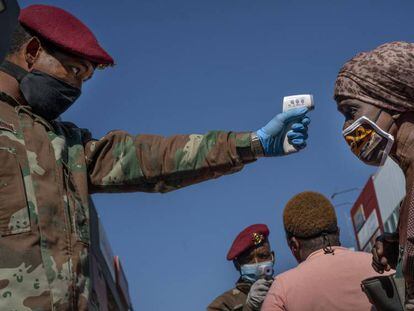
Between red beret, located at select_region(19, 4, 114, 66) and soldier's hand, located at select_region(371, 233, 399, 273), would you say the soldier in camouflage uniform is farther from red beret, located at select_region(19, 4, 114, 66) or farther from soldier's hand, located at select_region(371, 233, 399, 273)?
soldier's hand, located at select_region(371, 233, 399, 273)

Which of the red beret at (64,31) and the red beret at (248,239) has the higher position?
the red beret at (64,31)

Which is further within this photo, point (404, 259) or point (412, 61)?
point (412, 61)

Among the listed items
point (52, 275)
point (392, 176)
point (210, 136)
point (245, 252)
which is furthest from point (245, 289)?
point (392, 176)

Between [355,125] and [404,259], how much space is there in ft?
1.94

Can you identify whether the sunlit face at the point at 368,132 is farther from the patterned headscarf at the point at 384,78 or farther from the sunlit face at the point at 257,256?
the sunlit face at the point at 257,256

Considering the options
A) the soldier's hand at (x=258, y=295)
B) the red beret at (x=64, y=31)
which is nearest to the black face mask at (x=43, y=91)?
the red beret at (x=64, y=31)

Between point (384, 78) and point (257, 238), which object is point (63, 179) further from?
point (257, 238)

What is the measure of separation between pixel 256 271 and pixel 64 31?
323cm

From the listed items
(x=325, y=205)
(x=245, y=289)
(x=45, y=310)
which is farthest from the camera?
(x=245, y=289)

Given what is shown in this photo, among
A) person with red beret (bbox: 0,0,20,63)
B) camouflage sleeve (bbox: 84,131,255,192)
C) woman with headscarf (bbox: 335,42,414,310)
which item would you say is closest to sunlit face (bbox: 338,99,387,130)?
woman with headscarf (bbox: 335,42,414,310)

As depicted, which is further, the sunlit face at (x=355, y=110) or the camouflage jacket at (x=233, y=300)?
the camouflage jacket at (x=233, y=300)

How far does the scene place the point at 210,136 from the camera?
2992 mm

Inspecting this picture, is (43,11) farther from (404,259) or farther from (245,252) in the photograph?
(245,252)

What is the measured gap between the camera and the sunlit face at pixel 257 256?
5746 millimetres
